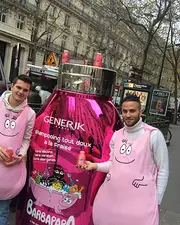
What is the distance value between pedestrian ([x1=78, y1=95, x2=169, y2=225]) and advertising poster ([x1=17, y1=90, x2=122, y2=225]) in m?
0.24

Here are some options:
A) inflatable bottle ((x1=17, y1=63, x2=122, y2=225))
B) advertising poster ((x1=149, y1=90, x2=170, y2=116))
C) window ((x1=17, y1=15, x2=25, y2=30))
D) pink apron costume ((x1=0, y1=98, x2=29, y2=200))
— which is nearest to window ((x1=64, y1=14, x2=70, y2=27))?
window ((x1=17, y1=15, x2=25, y2=30))

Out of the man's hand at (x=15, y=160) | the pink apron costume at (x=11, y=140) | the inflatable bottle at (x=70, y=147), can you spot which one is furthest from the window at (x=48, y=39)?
the man's hand at (x=15, y=160)

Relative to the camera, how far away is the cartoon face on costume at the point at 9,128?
2.52 m

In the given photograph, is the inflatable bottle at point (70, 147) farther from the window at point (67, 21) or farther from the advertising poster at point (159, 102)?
the window at point (67, 21)

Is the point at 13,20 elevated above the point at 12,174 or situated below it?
above

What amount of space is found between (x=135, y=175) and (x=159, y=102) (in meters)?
13.9

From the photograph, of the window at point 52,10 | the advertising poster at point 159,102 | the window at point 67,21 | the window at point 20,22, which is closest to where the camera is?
the advertising poster at point 159,102

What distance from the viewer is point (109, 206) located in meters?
2.37

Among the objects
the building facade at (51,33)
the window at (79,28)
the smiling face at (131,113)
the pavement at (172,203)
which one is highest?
the window at (79,28)

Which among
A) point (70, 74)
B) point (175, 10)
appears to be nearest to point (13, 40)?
point (175, 10)

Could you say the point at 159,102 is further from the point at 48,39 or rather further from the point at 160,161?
the point at 48,39

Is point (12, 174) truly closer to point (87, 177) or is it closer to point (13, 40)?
point (87, 177)

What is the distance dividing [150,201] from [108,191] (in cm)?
34

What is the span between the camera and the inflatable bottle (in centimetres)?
262
